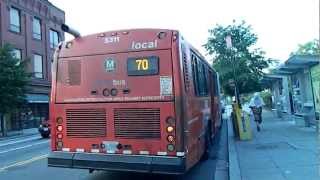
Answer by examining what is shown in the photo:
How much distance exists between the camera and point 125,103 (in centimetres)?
931

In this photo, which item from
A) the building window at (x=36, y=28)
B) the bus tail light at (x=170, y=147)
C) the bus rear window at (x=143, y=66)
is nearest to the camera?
the bus tail light at (x=170, y=147)

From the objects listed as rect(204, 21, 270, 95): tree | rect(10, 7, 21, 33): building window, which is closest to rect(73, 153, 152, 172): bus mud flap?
rect(204, 21, 270, 95): tree

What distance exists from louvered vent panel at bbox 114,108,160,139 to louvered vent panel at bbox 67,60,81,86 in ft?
3.57

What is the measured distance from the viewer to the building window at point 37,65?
42328 mm

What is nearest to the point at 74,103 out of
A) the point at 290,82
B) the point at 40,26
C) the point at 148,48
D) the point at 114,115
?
the point at 114,115

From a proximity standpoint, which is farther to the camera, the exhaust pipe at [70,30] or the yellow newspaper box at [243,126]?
the yellow newspaper box at [243,126]

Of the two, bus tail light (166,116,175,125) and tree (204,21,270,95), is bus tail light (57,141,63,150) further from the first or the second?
tree (204,21,270,95)

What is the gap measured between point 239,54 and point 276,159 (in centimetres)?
2120

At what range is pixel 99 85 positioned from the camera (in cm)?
959

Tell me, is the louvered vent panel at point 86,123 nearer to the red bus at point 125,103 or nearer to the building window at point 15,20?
the red bus at point 125,103

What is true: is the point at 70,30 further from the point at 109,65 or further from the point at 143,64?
the point at 143,64

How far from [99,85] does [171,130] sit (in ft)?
5.68

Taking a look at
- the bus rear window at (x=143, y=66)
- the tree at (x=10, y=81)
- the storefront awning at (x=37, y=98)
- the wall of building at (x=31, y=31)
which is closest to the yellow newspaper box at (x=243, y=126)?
the bus rear window at (x=143, y=66)

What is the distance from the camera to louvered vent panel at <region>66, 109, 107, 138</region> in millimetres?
9461
